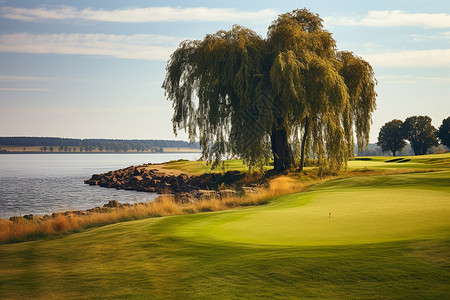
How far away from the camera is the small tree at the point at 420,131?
83375 mm

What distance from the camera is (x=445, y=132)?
264ft

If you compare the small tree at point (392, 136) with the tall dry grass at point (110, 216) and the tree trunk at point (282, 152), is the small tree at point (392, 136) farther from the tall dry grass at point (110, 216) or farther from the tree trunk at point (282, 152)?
the tall dry grass at point (110, 216)

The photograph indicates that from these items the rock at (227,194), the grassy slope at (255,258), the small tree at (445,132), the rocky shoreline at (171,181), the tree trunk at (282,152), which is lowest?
the rocky shoreline at (171,181)

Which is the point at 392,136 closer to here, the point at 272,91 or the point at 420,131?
the point at 420,131

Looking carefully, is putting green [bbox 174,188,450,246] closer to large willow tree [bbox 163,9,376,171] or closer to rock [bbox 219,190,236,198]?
rock [bbox 219,190,236,198]

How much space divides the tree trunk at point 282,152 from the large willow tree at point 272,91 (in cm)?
8

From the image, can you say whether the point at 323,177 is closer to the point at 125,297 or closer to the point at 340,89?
the point at 340,89

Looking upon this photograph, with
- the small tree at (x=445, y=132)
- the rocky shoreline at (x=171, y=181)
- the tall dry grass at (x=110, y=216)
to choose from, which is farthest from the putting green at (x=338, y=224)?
the small tree at (x=445, y=132)

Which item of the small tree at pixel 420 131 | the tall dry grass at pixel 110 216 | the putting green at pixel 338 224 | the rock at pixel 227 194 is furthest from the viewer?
the small tree at pixel 420 131

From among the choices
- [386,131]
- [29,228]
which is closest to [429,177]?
[29,228]

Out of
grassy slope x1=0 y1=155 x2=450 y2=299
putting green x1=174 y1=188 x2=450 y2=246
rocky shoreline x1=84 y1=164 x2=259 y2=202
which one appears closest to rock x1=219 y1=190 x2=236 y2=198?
rocky shoreline x1=84 y1=164 x2=259 y2=202

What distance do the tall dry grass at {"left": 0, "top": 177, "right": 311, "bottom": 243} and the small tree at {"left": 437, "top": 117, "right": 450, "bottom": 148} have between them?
220ft

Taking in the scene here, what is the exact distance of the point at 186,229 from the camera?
11.3m

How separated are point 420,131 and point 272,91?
2573 inches
